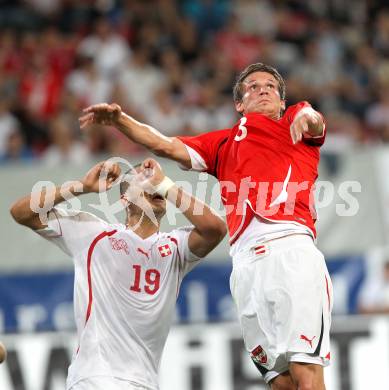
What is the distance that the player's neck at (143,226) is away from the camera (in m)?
6.11

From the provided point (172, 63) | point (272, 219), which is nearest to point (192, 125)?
point (172, 63)

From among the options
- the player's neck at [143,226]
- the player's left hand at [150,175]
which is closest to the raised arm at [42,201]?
the player's left hand at [150,175]

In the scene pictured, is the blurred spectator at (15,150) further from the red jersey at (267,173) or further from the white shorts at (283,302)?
the white shorts at (283,302)

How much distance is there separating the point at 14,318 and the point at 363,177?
13.3 ft

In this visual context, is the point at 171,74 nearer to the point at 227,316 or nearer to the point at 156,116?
the point at 156,116

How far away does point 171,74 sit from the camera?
44.5 ft

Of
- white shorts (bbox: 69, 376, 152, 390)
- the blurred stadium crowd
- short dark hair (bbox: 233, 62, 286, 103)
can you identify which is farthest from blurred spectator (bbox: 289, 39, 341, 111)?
white shorts (bbox: 69, 376, 152, 390)

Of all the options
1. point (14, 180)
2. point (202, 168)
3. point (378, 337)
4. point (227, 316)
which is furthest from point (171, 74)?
point (202, 168)

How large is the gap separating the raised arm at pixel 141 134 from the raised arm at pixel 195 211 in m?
0.46

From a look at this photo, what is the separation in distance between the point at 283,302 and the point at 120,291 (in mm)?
965

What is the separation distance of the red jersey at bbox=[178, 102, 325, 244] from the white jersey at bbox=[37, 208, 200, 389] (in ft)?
1.38

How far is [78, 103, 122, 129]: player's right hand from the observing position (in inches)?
241

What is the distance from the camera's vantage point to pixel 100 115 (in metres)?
6.23

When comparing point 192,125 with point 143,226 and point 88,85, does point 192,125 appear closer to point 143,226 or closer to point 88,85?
point 88,85
